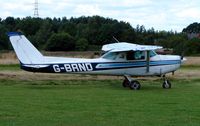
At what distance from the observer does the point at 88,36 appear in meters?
109

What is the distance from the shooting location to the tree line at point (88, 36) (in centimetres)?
9019

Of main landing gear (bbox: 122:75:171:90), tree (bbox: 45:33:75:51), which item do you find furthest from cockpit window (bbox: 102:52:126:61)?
tree (bbox: 45:33:75:51)

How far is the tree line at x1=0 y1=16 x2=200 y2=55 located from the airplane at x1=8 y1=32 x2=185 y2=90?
3869cm

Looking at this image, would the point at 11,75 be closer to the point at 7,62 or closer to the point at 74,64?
the point at 74,64

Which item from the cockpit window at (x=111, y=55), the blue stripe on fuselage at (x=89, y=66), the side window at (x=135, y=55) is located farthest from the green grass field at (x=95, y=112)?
the side window at (x=135, y=55)

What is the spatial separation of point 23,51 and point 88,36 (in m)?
84.6

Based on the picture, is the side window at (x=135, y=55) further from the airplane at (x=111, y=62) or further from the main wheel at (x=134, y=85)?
the main wheel at (x=134, y=85)

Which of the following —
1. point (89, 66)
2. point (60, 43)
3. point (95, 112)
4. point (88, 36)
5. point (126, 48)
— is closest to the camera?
point (95, 112)

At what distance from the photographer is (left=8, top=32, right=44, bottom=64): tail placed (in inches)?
969

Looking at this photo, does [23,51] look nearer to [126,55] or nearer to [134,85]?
[126,55]

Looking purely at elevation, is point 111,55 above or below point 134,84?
above

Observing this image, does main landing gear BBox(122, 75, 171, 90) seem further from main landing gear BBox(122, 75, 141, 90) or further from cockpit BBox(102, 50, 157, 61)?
cockpit BBox(102, 50, 157, 61)

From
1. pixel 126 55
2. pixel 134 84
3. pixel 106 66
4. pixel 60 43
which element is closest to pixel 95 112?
pixel 134 84

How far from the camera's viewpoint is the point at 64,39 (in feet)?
301
